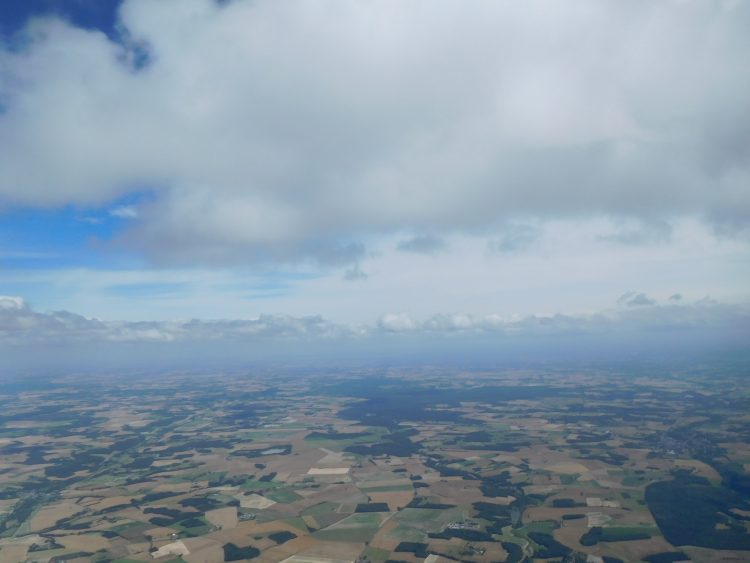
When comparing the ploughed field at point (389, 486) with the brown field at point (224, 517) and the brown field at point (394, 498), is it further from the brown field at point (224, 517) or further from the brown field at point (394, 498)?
the brown field at point (394, 498)

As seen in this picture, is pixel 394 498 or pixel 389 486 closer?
pixel 394 498

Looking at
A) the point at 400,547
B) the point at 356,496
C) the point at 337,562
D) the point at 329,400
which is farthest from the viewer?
the point at 329,400

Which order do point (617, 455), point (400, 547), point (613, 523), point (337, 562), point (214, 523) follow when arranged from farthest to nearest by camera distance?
1. point (617, 455)
2. point (214, 523)
3. point (613, 523)
4. point (400, 547)
5. point (337, 562)

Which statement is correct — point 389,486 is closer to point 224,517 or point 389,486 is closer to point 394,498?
point 394,498

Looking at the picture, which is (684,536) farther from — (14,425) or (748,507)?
(14,425)

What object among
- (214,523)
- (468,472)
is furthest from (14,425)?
(468,472)

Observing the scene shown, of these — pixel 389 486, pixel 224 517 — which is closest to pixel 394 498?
pixel 389 486

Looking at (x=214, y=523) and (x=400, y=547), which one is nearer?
(x=400, y=547)

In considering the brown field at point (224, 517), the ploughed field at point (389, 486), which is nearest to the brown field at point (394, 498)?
the ploughed field at point (389, 486)

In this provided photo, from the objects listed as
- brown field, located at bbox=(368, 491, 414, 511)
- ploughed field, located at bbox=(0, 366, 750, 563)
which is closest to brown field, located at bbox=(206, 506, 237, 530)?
ploughed field, located at bbox=(0, 366, 750, 563)
